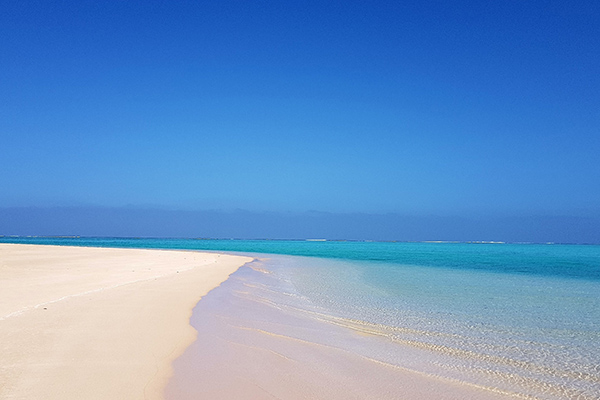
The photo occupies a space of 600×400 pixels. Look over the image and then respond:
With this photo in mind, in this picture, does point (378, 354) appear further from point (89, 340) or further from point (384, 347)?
point (89, 340)

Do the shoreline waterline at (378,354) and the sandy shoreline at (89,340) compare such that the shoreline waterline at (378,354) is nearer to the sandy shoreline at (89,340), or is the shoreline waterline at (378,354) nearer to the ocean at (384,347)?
the ocean at (384,347)

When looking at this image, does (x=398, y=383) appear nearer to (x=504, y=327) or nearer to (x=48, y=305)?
(x=504, y=327)

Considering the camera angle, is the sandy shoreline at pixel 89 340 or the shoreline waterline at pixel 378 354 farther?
the shoreline waterline at pixel 378 354

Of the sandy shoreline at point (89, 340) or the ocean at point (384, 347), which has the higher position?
the sandy shoreline at point (89, 340)

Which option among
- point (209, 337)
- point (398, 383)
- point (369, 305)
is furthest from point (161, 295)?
point (398, 383)

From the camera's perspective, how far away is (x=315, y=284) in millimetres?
17125

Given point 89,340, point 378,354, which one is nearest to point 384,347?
point 378,354

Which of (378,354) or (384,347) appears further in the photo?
(384,347)

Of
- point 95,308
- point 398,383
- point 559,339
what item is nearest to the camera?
point 398,383

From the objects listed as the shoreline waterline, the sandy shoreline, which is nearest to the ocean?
the shoreline waterline

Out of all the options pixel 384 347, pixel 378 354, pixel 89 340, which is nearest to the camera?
pixel 89 340

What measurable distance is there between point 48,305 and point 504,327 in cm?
1042

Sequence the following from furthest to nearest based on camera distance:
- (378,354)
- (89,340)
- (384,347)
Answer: (384,347) → (378,354) → (89,340)

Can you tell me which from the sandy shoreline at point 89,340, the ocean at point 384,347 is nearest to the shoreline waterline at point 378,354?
the ocean at point 384,347
